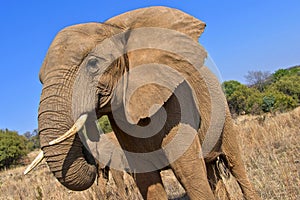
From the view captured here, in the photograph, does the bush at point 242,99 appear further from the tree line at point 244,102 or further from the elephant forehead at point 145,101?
the elephant forehead at point 145,101

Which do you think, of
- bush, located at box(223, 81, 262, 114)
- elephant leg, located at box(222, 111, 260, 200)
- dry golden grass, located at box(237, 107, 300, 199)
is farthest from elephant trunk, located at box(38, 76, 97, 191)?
bush, located at box(223, 81, 262, 114)

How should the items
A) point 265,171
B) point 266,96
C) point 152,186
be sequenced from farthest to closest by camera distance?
point 266,96, point 265,171, point 152,186

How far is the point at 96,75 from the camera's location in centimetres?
267

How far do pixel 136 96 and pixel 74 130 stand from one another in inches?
25.4

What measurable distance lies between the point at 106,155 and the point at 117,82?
204cm

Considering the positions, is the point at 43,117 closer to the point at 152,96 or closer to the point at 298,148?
the point at 152,96

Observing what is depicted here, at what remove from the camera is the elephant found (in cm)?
251

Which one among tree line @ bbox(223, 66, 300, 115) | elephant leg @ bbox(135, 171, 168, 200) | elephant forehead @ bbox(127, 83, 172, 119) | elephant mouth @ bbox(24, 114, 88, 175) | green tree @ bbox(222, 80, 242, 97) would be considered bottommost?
elephant leg @ bbox(135, 171, 168, 200)

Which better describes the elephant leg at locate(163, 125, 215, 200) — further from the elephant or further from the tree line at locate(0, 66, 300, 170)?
the tree line at locate(0, 66, 300, 170)

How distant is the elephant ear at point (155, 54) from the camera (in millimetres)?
2949

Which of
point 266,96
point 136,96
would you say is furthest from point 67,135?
point 266,96

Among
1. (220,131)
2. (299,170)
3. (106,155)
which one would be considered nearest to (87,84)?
(220,131)

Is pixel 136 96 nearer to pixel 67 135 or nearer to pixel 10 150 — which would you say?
pixel 67 135

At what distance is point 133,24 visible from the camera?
3205 mm
